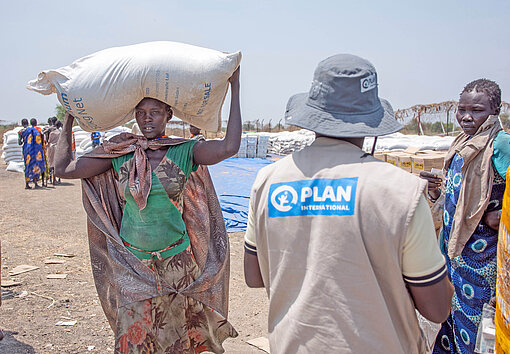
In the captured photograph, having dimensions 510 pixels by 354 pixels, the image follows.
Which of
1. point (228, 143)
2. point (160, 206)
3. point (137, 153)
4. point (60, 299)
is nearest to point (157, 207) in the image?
point (160, 206)

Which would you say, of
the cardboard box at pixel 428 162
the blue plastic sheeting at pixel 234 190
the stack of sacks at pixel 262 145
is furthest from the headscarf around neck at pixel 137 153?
the stack of sacks at pixel 262 145

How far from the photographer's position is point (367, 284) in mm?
1345

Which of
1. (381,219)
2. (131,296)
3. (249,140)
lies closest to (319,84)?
(381,219)

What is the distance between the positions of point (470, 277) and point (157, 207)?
5.95 feet

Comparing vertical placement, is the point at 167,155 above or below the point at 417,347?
above

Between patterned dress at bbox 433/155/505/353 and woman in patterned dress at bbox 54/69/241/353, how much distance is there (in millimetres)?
1457

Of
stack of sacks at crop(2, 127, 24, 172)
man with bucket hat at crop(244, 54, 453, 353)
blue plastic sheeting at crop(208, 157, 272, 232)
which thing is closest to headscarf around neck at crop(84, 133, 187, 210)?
man with bucket hat at crop(244, 54, 453, 353)

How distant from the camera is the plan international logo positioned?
1.34m

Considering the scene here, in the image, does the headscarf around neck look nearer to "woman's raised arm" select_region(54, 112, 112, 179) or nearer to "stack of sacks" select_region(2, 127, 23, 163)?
"woman's raised arm" select_region(54, 112, 112, 179)

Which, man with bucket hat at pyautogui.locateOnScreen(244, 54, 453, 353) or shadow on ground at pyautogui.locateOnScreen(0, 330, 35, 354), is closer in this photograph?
man with bucket hat at pyautogui.locateOnScreen(244, 54, 453, 353)

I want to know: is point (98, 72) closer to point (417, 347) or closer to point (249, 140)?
point (417, 347)

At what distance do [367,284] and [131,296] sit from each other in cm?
156

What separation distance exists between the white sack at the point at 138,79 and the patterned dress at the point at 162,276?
29cm

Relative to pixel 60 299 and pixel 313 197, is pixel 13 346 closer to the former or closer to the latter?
pixel 60 299
